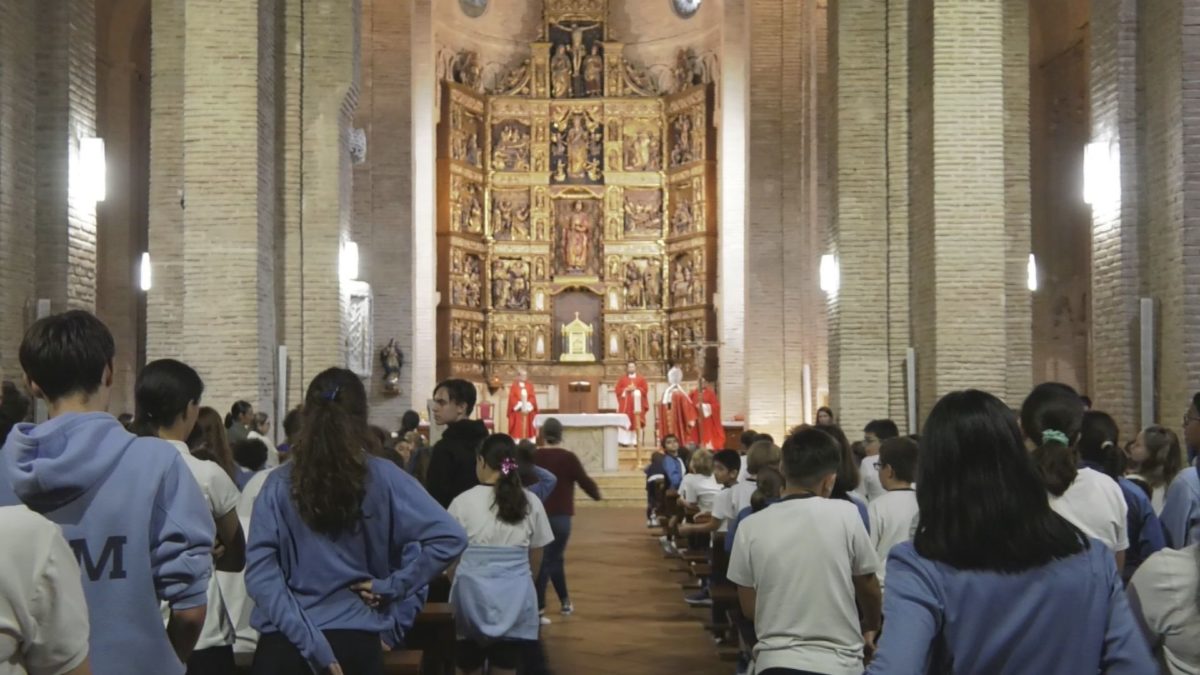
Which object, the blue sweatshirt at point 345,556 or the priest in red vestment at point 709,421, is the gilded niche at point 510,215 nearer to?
the priest in red vestment at point 709,421

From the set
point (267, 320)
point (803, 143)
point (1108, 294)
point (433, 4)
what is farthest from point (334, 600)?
point (433, 4)

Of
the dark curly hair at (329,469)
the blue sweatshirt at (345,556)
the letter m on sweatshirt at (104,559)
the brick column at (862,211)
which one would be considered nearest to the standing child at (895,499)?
the blue sweatshirt at (345,556)

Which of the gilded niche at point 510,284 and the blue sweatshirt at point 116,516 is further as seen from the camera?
the gilded niche at point 510,284

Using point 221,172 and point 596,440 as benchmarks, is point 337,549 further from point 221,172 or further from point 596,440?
point 596,440

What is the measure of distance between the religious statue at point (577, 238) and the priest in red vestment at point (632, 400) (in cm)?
459

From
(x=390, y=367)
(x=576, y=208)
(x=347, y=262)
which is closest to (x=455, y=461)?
(x=347, y=262)

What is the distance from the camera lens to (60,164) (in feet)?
47.5

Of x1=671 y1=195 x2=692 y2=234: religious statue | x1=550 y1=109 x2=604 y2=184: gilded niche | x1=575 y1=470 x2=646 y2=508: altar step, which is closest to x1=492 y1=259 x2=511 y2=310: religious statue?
x1=550 y1=109 x2=604 y2=184: gilded niche

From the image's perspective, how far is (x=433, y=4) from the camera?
101 feet

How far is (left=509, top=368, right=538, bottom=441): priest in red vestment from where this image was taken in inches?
1129

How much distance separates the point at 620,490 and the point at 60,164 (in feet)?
44.0

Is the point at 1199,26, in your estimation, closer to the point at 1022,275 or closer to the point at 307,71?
the point at 1022,275

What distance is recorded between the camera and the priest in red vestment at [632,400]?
95.7ft

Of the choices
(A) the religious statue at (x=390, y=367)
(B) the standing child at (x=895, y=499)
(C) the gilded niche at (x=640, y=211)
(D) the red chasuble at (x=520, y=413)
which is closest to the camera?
(B) the standing child at (x=895, y=499)
